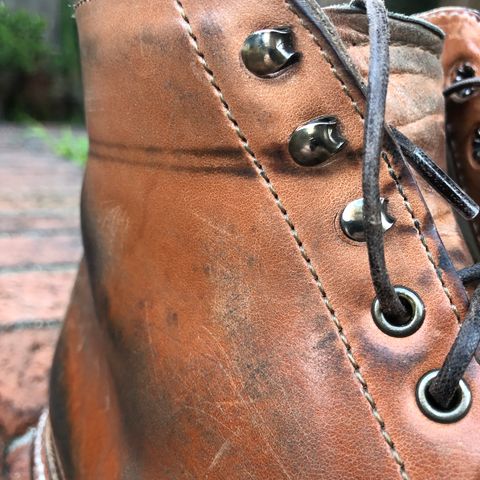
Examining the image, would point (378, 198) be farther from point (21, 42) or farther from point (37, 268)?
point (21, 42)

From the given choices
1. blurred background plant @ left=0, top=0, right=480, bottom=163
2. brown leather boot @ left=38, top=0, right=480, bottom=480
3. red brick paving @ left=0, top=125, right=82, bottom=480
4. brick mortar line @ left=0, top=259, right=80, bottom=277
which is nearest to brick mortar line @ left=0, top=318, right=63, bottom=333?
red brick paving @ left=0, top=125, right=82, bottom=480

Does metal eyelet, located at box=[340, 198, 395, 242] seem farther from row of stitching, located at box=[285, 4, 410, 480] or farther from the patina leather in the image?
the patina leather

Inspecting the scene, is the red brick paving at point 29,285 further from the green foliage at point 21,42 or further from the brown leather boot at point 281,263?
the green foliage at point 21,42

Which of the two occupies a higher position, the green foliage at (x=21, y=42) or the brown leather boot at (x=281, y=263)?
the brown leather boot at (x=281, y=263)

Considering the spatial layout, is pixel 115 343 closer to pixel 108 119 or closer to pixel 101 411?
pixel 101 411

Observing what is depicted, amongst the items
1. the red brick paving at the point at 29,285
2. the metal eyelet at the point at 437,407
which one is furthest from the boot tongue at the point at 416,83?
the red brick paving at the point at 29,285
